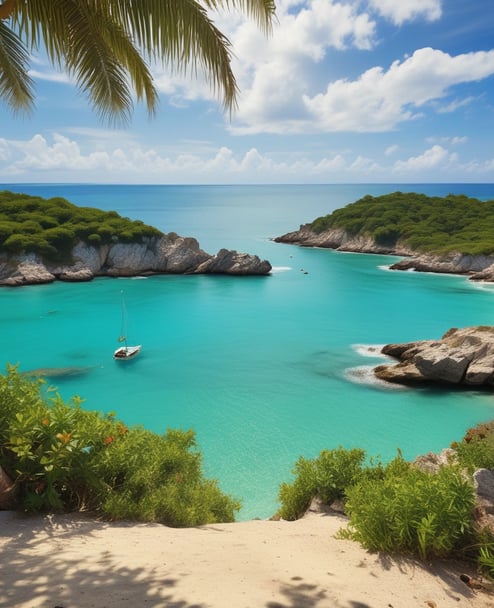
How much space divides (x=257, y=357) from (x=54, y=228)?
50.1 meters

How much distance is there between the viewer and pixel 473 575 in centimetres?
557

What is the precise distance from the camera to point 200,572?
530 cm

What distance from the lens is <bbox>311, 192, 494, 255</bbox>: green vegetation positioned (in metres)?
81.9

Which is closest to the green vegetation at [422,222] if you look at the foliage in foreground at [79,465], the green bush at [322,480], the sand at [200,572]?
the green bush at [322,480]

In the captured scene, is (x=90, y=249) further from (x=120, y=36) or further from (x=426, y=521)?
(x=426, y=521)

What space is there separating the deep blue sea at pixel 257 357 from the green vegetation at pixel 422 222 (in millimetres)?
13426

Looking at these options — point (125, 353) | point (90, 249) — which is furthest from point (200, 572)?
point (90, 249)

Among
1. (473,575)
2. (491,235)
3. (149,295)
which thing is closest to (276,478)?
(473,575)

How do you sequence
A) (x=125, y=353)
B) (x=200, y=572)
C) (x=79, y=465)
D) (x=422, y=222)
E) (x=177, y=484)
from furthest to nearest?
(x=422, y=222), (x=125, y=353), (x=177, y=484), (x=79, y=465), (x=200, y=572)

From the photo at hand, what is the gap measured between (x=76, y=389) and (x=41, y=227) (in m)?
50.8

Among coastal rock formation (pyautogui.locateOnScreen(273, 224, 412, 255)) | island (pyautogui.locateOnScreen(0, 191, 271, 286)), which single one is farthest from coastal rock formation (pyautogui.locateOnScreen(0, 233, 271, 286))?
coastal rock formation (pyautogui.locateOnScreen(273, 224, 412, 255))

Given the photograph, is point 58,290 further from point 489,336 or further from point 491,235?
point 491,235

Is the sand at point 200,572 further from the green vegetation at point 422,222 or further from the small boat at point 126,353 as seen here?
the green vegetation at point 422,222

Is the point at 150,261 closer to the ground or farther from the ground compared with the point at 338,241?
closer to the ground
